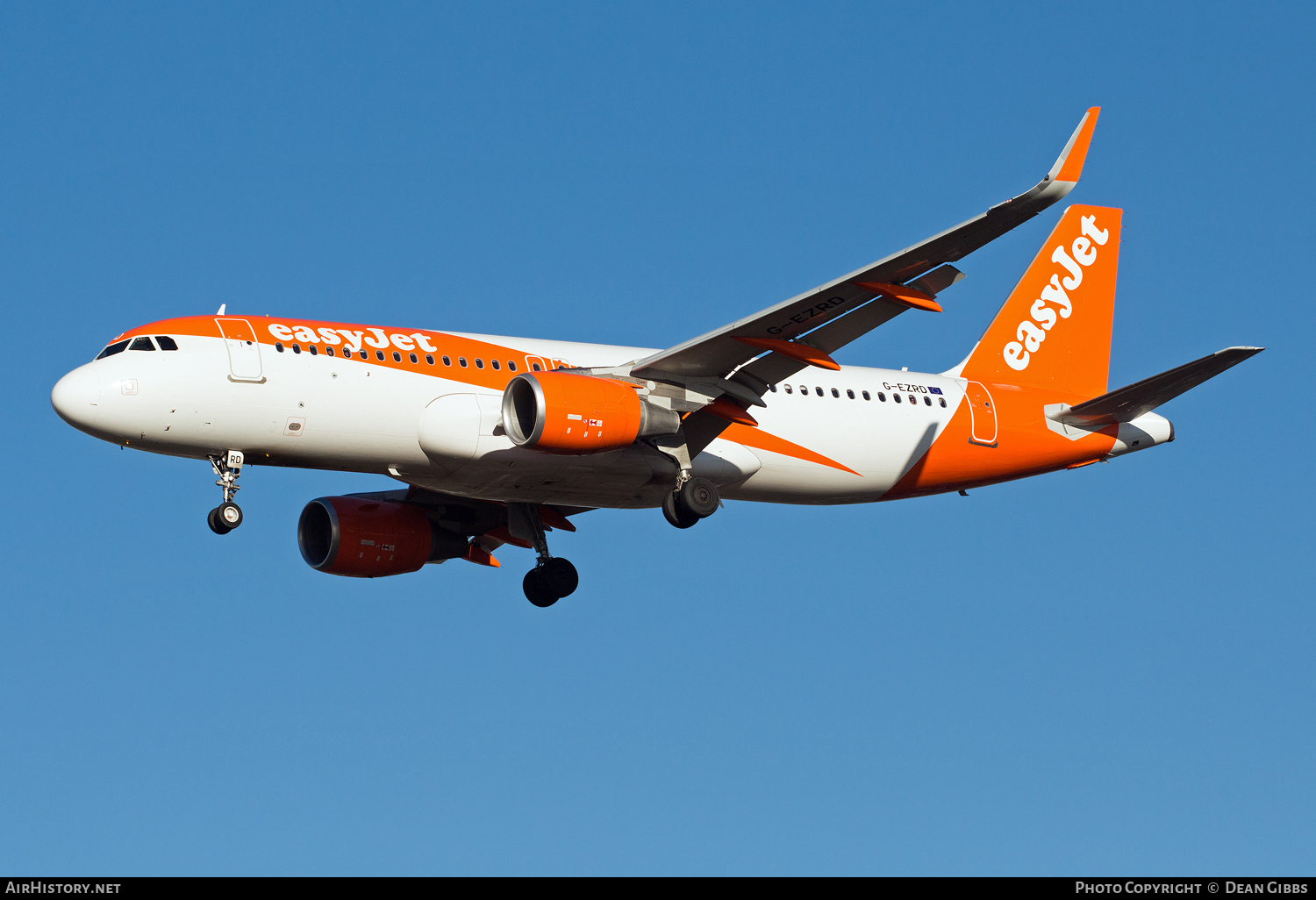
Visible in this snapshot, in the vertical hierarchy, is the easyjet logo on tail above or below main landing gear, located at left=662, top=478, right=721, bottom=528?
above

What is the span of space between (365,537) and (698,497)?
798 centimetres

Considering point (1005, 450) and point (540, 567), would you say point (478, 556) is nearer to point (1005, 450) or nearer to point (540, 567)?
point (540, 567)

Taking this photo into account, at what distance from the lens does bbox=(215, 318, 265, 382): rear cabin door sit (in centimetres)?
3062

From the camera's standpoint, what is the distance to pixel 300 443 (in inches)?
1222

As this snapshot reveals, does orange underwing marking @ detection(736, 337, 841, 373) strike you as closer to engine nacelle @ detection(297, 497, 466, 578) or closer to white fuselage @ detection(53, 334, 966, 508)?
white fuselage @ detection(53, 334, 966, 508)

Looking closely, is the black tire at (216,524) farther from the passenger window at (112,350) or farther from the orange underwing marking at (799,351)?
the orange underwing marking at (799,351)

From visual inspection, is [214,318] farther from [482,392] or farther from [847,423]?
[847,423]

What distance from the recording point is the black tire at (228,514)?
3086 centimetres

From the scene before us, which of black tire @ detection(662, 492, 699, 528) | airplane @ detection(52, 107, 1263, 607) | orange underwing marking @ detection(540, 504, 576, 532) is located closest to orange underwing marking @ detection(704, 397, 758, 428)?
airplane @ detection(52, 107, 1263, 607)

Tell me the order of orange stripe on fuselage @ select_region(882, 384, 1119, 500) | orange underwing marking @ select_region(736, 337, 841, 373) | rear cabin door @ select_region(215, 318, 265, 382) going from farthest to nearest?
orange stripe on fuselage @ select_region(882, 384, 1119, 500) < orange underwing marking @ select_region(736, 337, 841, 373) < rear cabin door @ select_region(215, 318, 265, 382)

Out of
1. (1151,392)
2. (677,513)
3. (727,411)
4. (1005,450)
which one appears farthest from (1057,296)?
(677,513)

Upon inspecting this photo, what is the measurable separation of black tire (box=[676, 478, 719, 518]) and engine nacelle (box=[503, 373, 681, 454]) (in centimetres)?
207

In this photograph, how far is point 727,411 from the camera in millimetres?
33500

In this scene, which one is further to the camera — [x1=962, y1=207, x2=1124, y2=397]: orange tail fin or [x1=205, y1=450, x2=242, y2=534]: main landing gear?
[x1=962, y1=207, x2=1124, y2=397]: orange tail fin
